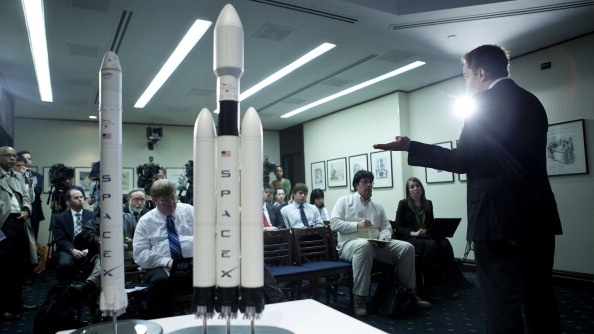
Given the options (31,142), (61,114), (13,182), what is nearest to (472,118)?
(13,182)

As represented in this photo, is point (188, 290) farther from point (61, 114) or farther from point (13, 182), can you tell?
point (61, 114)

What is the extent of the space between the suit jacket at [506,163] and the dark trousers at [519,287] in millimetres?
63

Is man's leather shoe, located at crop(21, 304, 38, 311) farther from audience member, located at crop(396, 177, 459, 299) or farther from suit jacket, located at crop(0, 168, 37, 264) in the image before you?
audience member, located at crop(396, 177, 459, 299)

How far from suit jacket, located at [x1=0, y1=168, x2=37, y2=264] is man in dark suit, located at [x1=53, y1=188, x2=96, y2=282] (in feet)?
0.83

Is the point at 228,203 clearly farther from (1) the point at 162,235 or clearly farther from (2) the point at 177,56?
(2) the point at 177,56

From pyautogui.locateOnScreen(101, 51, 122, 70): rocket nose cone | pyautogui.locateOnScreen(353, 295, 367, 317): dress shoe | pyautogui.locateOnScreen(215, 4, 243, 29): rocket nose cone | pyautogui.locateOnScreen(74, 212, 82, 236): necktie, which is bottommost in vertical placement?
pyautogui.locateOnScreen(353, 295, 367, 317): dress shoe

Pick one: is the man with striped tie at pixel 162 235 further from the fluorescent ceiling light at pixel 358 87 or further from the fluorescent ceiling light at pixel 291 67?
the fluorescent ceiling light at pixel 358 87

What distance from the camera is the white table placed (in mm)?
890

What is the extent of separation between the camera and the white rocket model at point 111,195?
88 cm

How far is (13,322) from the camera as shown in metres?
3.61

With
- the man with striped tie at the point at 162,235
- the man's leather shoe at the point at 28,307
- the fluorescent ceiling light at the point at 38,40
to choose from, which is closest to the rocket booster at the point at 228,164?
the man with striped tie at the point at 162,235

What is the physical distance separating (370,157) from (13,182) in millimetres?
5868

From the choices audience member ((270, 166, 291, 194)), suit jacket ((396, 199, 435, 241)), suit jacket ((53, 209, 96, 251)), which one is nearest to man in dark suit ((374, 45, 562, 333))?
suit jacket ((396, 199, 435, 241))

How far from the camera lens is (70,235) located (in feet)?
13.0
